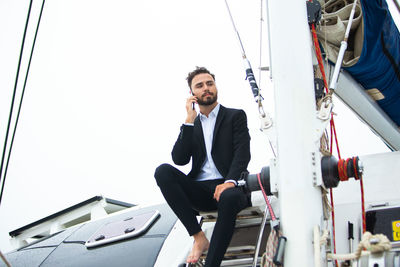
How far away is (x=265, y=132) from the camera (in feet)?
8.20

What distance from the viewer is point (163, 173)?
9.06ft

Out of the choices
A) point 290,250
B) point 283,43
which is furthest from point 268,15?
point 290,250

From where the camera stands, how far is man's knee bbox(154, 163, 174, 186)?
275 cm

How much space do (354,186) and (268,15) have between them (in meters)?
1.29

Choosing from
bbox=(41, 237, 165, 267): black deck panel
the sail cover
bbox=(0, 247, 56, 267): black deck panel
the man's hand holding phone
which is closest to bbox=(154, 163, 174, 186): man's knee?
the man's hand holding phone

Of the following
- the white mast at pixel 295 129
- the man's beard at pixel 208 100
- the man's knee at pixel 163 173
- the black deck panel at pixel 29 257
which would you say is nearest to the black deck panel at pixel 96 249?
the black deck panel at pixel 29 257

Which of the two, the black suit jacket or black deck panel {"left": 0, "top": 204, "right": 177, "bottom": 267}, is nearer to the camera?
the black suit jacket

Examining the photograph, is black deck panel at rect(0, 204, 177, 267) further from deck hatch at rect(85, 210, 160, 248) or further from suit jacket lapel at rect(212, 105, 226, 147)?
suit jacket lapel at rect(212, 105, 226, 147)

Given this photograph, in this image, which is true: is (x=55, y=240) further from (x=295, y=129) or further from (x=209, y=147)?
(x=295, y=129)

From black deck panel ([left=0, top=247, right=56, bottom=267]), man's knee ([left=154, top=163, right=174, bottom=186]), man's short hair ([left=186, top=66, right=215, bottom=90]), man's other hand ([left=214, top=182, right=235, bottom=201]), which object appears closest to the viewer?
man's other hand ([left=214, top=182, right=235, bottom=201])

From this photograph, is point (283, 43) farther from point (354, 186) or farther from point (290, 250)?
point (354, 186)

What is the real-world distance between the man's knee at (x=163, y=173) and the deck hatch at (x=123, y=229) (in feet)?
2.48

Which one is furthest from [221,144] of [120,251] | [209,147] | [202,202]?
[120,251]

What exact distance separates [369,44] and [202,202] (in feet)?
4.71
